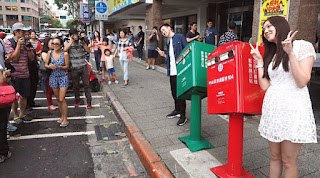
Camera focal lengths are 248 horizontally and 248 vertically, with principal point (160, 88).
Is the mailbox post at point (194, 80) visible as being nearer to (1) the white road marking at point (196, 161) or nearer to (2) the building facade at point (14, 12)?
(1) the white road marking at point (196, 161)

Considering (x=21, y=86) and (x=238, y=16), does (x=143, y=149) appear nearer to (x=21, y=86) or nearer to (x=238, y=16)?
(x=21, y=86)

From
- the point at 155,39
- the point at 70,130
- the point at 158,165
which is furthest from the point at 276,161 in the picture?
the point at 155,39

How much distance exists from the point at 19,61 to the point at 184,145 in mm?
3615

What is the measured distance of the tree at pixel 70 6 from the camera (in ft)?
164

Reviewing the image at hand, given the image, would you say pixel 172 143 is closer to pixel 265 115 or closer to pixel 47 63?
pixel 265 115

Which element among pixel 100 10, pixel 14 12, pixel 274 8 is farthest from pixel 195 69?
pixel 14 12

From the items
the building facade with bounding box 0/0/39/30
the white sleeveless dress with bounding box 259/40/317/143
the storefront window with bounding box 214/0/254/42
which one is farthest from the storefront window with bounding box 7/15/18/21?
the white sleeveless dress with bounding box 259/40/317/143

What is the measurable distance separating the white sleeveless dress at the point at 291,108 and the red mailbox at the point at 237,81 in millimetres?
312

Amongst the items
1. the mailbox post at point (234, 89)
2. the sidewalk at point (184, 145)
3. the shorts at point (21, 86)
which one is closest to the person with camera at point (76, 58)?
the shorts at point (21, 86)

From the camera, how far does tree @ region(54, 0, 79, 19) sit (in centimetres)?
5014

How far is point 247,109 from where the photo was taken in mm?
2443

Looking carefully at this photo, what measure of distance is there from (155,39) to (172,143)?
7704 millimetres

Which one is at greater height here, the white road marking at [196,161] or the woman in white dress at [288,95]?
the woman in white dress at [288,95]

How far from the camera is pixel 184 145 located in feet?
12.2
